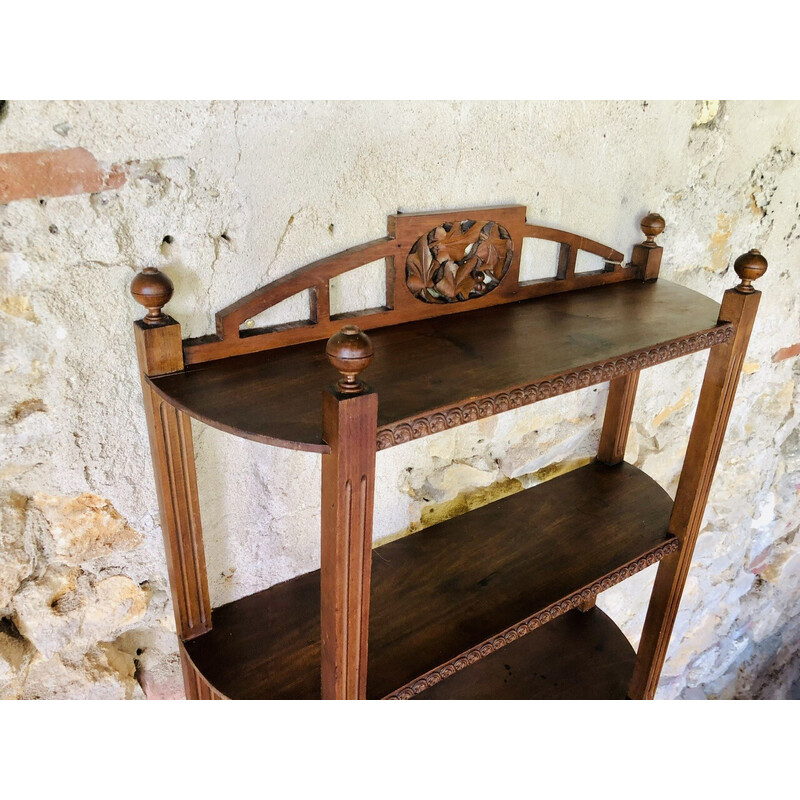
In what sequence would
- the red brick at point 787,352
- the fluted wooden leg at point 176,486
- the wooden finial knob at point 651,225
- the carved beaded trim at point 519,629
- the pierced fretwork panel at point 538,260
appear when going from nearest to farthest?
1. the fluted wooden leg at point 176,486
2. the carved beaded trim at point 519,629
3. the pierced fretwork panel at point 538,260
4. the wooden finial knob at point 651,225
5. the red brick at point 787,352

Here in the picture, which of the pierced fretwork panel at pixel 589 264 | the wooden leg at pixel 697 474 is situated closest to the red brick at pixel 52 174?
the pierced fretwork panel at pixel 589 264

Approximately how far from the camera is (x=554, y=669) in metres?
1.54

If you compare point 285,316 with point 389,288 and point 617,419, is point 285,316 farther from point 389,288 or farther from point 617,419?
point 617,419

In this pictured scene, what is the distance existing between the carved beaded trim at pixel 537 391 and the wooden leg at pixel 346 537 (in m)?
0.04

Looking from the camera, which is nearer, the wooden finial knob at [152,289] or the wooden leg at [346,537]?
the wooden leg at [346,537]

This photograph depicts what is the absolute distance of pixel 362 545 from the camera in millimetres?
870

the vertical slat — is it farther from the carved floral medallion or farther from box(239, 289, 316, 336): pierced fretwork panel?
the carved floral medallion


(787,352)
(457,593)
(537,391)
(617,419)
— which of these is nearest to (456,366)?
(537,391)

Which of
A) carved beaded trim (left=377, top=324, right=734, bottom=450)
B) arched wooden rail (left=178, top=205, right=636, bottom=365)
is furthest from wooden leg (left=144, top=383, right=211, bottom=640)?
carved beaded trim (left=377, top=324, right=734, bottom=450)

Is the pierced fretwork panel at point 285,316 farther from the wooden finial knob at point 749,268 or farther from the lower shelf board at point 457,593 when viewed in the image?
Answer: the wooden finial knob at point 749,268

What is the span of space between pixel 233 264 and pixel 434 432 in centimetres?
43

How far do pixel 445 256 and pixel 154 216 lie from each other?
478 millimetres

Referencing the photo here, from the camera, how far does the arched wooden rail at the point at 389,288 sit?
1009 millimetres

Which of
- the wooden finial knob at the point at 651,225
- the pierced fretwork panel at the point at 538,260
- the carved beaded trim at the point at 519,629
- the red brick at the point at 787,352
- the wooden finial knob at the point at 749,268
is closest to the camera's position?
the carved beaded trim at the point at 519,629
